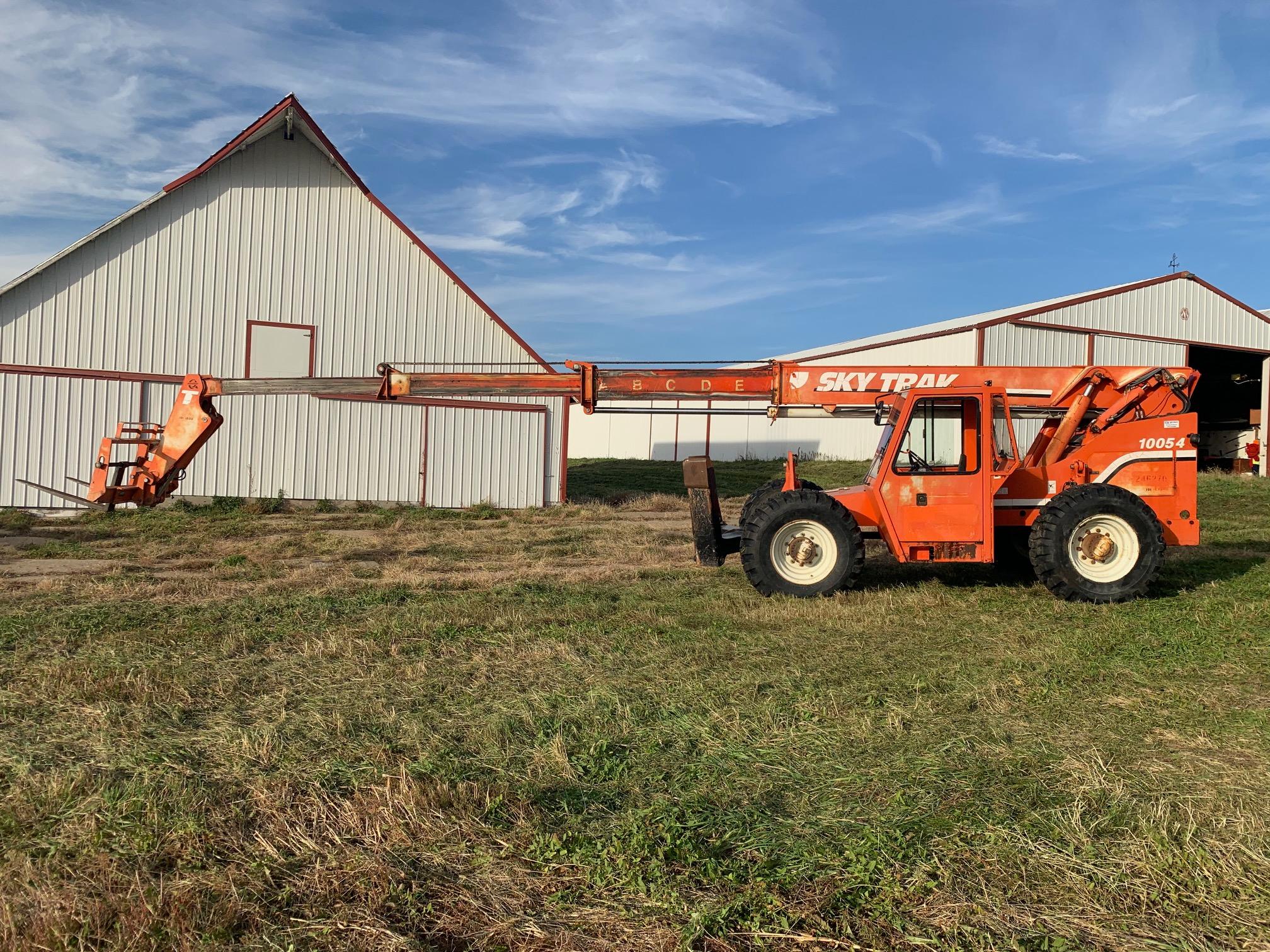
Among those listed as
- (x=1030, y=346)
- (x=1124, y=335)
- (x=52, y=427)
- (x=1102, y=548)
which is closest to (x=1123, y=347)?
(x=1124, y=335)

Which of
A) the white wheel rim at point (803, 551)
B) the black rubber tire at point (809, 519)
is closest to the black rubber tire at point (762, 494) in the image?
the black rubber tire at point (809, 519)

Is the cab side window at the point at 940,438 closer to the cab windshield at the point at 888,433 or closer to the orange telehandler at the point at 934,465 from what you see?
the orange telehandler at the point at 934,465

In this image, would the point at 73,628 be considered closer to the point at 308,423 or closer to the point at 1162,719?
the point at 1162,719

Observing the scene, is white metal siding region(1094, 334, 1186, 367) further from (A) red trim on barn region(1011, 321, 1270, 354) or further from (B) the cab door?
(B) the cab door

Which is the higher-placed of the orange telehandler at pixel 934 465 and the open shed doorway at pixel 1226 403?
the open shed doorway at pixel 1226 403

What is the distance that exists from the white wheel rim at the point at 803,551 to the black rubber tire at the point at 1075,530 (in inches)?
79.9

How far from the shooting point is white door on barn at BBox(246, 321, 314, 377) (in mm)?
18547

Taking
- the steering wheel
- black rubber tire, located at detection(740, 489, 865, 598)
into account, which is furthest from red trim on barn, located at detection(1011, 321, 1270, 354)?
black rubber tire, located at detection(740, 489, 865, 598)

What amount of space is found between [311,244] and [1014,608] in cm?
1538

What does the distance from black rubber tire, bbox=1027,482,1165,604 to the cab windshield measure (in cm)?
168

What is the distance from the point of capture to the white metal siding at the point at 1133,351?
26294 millimetres

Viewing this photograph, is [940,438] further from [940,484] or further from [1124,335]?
[1124,335]

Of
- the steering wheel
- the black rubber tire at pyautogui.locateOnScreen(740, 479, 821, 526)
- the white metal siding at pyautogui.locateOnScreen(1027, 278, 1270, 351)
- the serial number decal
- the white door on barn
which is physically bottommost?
the black rubber tire at pyautogui.locateOnScreen(740, 479, 821, 526)

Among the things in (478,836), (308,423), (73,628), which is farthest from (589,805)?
(308,423)
